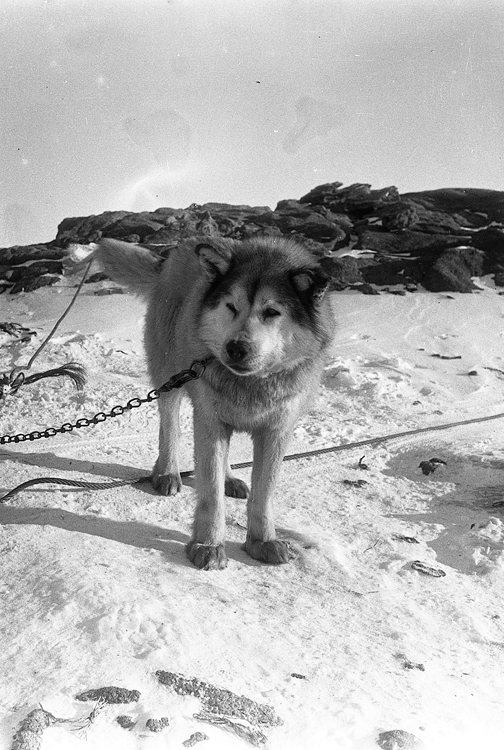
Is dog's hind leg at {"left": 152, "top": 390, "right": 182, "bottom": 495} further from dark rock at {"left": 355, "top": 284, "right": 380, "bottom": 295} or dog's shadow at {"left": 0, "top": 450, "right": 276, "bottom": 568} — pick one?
dark rock at {"left": 355, "top": 284, "right": 380, "bottom": 295}

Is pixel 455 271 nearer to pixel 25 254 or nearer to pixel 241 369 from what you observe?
pixel 25 254

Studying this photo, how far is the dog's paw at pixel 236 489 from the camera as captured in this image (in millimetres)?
4875

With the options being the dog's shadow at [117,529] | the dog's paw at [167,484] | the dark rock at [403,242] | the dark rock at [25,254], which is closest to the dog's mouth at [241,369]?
the dog's shadow at [117,529]

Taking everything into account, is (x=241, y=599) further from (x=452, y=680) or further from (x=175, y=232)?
(x=175, y=232)

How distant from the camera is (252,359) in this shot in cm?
339

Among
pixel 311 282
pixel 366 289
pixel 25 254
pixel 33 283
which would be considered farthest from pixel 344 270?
pixel 311 282

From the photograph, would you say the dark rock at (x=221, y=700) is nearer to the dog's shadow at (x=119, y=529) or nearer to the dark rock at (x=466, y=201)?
the dog's shadow at (x=119, y=529)

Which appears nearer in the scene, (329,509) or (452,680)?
(452,680)

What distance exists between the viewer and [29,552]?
138 inches

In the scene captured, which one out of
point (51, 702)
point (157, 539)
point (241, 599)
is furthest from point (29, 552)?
point (51, 702)

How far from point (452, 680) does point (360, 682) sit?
0.41 metres

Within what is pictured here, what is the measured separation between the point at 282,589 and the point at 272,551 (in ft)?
1.11

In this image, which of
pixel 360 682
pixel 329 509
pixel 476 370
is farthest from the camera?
pixel 476 370

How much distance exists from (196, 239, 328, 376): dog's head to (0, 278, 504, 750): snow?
44.3 inches
